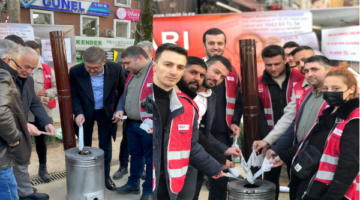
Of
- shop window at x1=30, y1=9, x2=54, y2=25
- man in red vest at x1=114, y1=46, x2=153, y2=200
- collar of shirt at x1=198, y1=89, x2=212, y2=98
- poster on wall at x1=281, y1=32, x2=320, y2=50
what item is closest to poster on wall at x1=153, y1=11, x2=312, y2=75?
poster on wall at x1=281, y1=32, x2=320, y2=50

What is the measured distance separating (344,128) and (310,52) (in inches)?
30.7

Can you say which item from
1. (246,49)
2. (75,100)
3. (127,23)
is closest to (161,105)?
(246,49)

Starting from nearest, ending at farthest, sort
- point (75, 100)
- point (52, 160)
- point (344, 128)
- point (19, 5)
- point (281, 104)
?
point (344, 128)
point (281, 104)
point (19, 5)
point (75, 100)
point (52, 160)

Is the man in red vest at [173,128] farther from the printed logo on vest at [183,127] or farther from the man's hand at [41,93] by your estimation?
the man's hand at [41,93]

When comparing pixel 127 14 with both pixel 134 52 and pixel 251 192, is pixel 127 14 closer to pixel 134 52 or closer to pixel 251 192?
pixel 134 52

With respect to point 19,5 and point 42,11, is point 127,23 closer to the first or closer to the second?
point 42,11

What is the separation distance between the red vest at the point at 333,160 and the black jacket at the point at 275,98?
2.42 feet

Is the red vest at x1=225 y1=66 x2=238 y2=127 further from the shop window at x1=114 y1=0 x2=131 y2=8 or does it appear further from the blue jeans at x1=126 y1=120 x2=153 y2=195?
the shop window at x1=114 y1=0 x2=131 y2=8

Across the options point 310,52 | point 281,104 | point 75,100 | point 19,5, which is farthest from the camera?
point 75,100

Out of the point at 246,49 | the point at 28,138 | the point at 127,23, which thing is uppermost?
the point at 127,23

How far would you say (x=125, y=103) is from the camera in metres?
2.47

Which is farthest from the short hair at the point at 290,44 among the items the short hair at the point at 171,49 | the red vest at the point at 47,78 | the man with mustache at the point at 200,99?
the red vest at the point at 47,78

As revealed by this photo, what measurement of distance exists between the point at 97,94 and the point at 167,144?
1409 millimetres

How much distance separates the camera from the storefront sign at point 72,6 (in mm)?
2365
